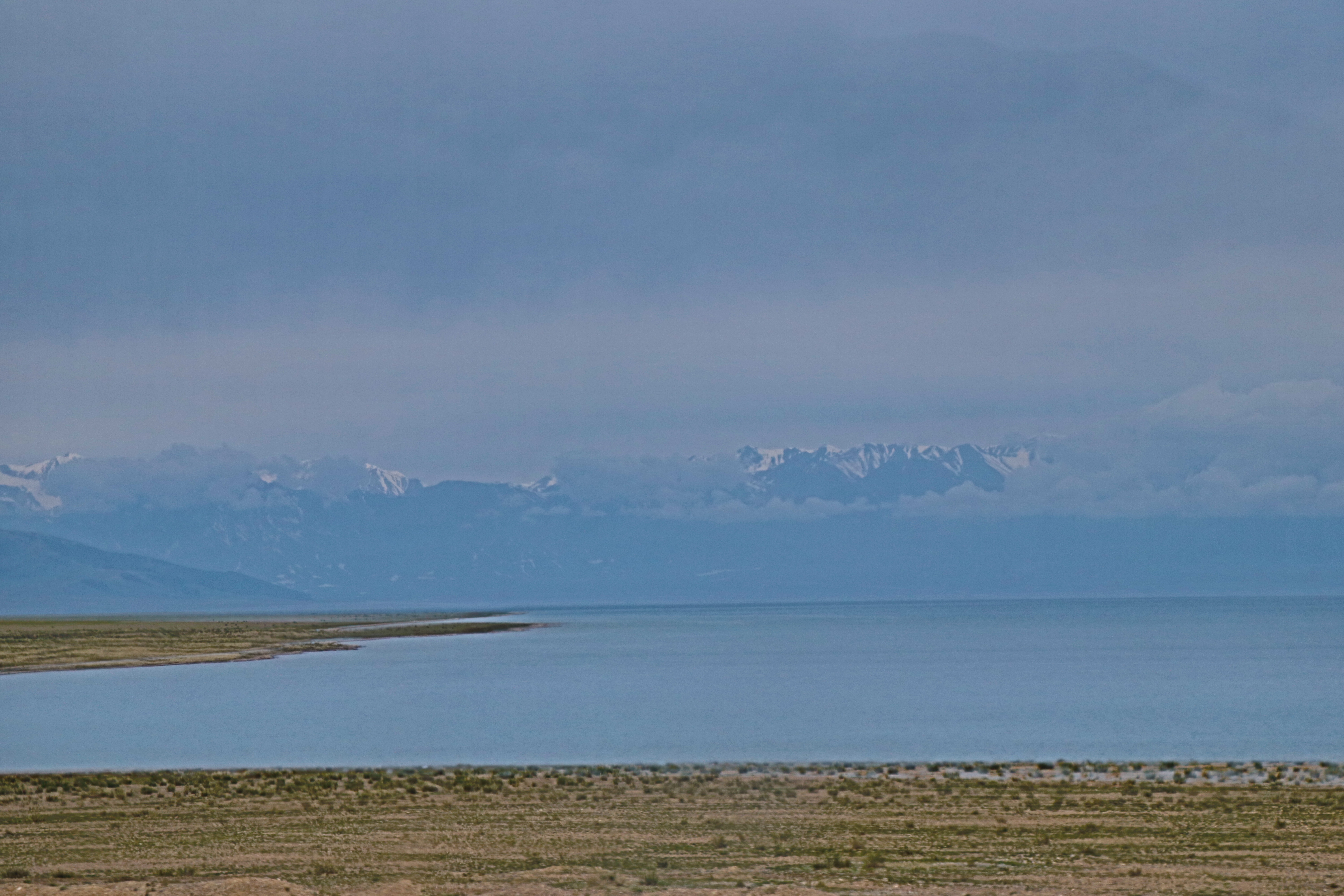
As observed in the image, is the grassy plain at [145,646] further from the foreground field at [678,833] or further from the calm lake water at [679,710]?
the foreground field at [678,833]

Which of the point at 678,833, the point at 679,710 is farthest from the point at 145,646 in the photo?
the point at 678,833

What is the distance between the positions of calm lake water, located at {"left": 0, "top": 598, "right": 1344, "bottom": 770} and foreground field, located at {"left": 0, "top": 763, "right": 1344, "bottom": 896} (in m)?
9.16

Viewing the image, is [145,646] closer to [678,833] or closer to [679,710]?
[679,710]

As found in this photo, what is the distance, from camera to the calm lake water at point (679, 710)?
2029 inches

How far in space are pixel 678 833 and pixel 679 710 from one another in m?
44.1

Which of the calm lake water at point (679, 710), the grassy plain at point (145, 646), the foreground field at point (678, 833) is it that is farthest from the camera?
the grassy plain at point (145, 646)

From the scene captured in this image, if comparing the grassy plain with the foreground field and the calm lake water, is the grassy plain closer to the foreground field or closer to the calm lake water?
the calm lake water

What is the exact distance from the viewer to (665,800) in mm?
34812

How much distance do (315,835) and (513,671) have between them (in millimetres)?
81721

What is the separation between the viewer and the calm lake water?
51.5m

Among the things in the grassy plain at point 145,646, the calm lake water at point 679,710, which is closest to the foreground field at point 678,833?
the calm lake water at point 679,710

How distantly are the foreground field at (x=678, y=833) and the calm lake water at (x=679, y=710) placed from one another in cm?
916

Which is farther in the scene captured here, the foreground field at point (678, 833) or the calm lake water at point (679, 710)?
the calm lake water at point (679, 710)

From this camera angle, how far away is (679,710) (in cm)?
7281
